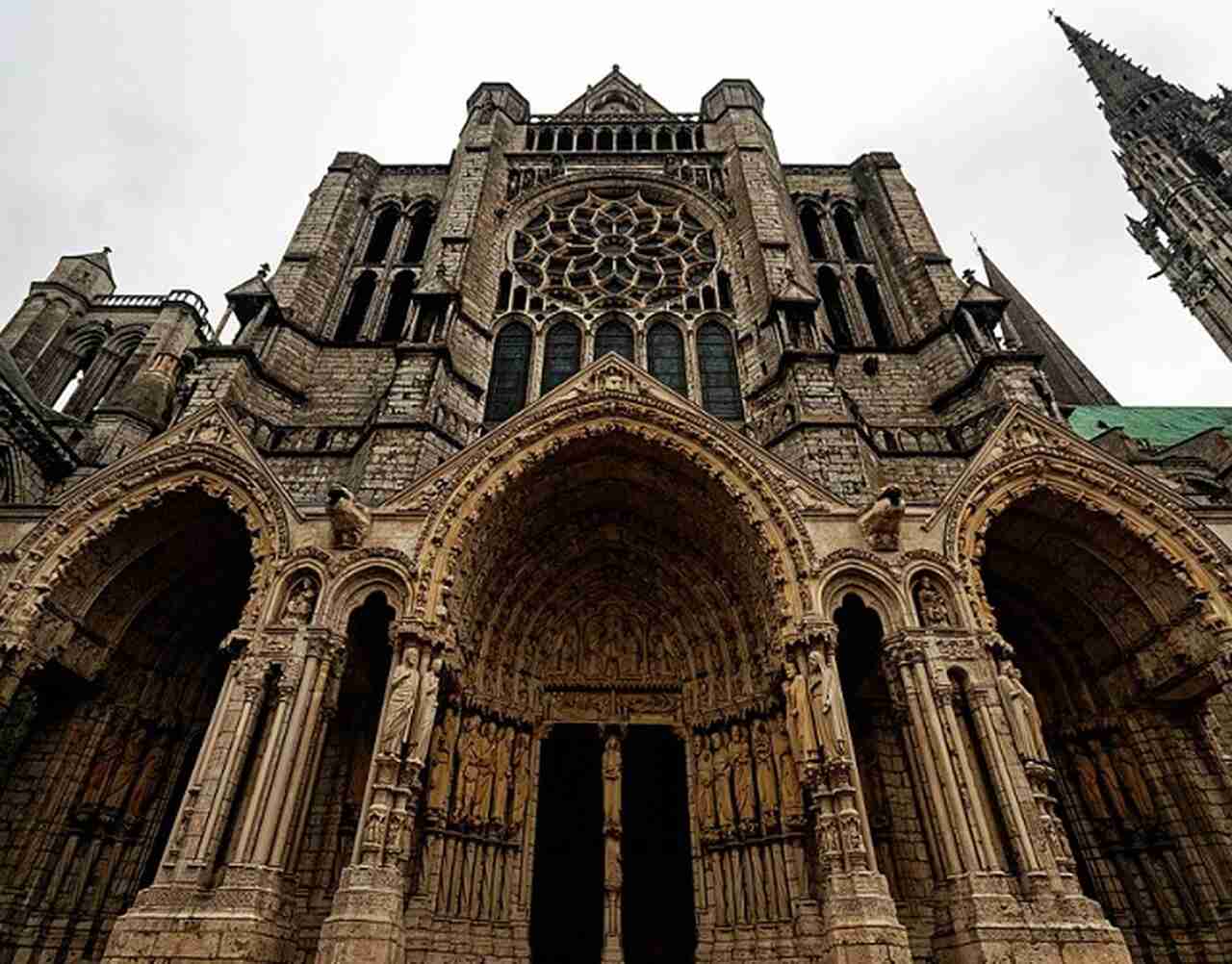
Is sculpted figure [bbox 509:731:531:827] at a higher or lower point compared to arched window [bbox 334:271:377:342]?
lower

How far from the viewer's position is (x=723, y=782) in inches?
324

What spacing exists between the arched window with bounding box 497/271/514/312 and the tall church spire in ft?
101

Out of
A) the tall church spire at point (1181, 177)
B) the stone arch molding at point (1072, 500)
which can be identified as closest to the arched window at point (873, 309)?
the stone arch molding at point (1072, 500)

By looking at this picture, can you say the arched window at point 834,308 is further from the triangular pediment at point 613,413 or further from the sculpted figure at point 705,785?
the sculpted figure at point 705,785

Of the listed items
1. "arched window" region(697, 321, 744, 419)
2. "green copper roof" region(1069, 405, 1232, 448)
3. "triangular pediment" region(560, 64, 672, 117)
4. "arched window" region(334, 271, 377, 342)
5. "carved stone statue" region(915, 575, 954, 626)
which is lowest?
"carved stone statue" region(915, 575, 954, 626)

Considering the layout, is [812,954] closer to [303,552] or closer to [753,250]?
[303,552]

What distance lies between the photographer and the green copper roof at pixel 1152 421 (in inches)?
878

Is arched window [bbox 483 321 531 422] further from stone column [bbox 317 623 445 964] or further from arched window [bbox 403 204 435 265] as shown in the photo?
stone column [bbox 317 623 445 964]

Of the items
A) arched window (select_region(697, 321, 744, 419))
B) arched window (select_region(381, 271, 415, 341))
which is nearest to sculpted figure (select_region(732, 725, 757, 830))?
arched window (select_region(697, 321, 744, 419))

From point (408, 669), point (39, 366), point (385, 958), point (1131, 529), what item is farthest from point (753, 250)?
point (39, 366)

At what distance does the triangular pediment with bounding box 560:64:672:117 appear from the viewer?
20891mm

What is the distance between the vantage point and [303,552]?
784cm

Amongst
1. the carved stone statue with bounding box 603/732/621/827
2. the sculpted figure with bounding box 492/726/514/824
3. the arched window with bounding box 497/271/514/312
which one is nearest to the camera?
the sculpted figure with bounding box 492/726/514/824

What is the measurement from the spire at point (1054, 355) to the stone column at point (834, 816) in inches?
1011
